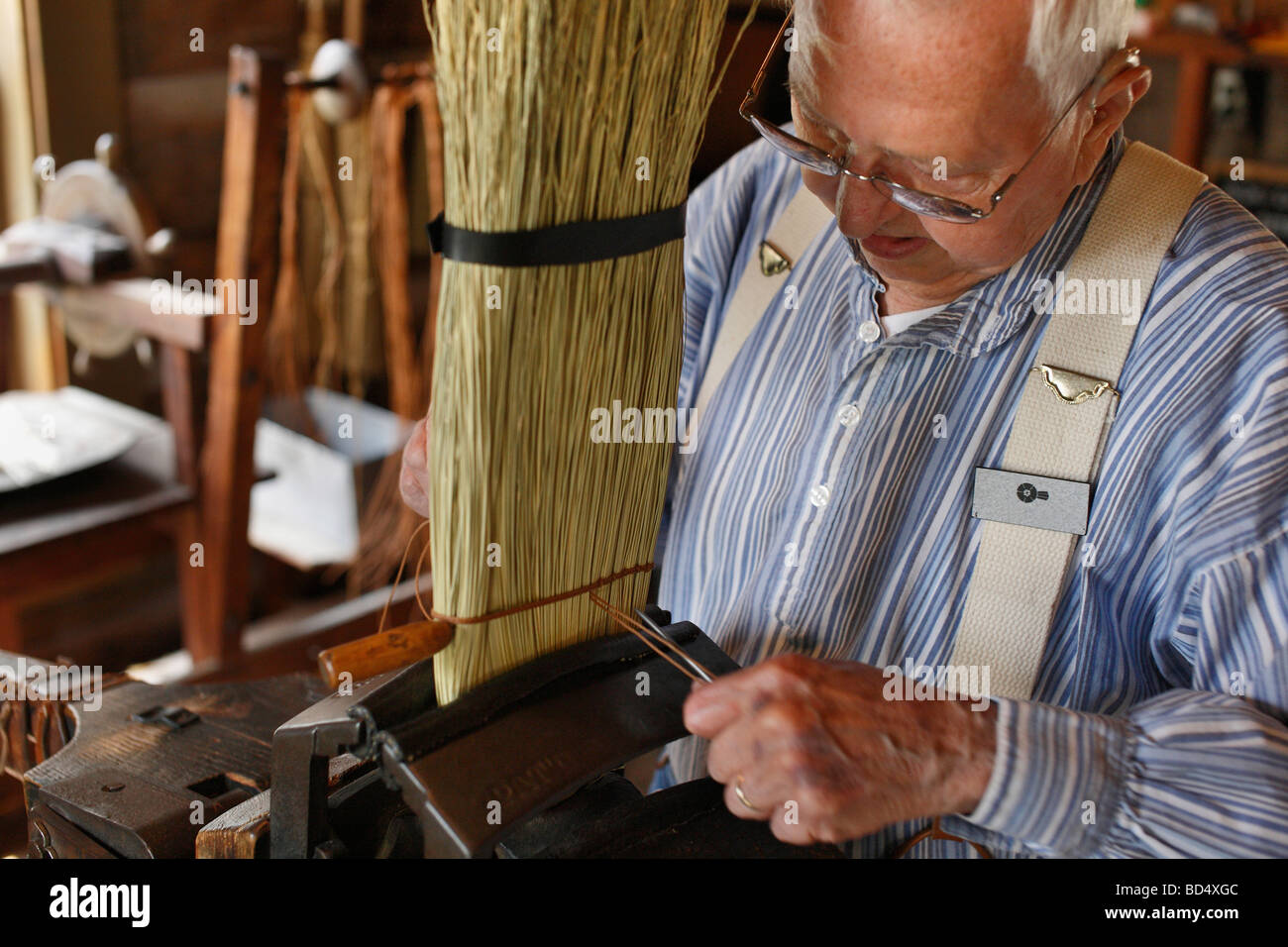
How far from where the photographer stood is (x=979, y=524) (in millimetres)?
1203

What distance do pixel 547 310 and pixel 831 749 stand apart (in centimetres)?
41

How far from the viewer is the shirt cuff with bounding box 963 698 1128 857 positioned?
967mm

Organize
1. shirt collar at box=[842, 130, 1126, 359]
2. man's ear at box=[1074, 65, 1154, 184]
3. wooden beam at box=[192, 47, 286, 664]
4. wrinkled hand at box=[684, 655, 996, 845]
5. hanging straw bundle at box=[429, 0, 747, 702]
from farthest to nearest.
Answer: wooden beam at box=[192, 47, 286, 664] → shirt collar at box=[842, 130, 1126, 359] → man's ear at box=[1074, 65, 1154, 184] → wrinkled hand at box=[684, 655, 996, 845] → hanging straw bundle at box=[429, 0, 747, 702]

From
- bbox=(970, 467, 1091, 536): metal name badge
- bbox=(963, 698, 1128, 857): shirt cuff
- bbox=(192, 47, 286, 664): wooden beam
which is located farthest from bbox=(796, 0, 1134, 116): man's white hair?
bbox=(192, 47, 286, 664): wooden beam

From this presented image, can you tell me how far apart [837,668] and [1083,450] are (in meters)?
0.34

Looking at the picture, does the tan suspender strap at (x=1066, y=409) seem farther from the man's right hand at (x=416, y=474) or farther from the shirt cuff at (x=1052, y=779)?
the man's right hand at (x=416, y=474)

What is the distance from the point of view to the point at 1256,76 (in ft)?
15.4

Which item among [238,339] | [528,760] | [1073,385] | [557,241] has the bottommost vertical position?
[238,339]

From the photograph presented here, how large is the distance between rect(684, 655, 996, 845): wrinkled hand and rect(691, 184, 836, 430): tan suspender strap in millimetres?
525

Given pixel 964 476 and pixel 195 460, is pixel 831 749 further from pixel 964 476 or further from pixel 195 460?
pixel 195 460

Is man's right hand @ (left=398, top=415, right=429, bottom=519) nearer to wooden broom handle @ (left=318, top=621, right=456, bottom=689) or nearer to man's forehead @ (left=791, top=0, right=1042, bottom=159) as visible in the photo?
wooden broom handle @ (left=318, top=621, right=456, bottom=689)

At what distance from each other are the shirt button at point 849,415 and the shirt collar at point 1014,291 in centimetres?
10

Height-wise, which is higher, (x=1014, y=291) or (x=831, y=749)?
(x=1014, y=291)

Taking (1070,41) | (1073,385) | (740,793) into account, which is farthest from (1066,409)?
(740,793)
